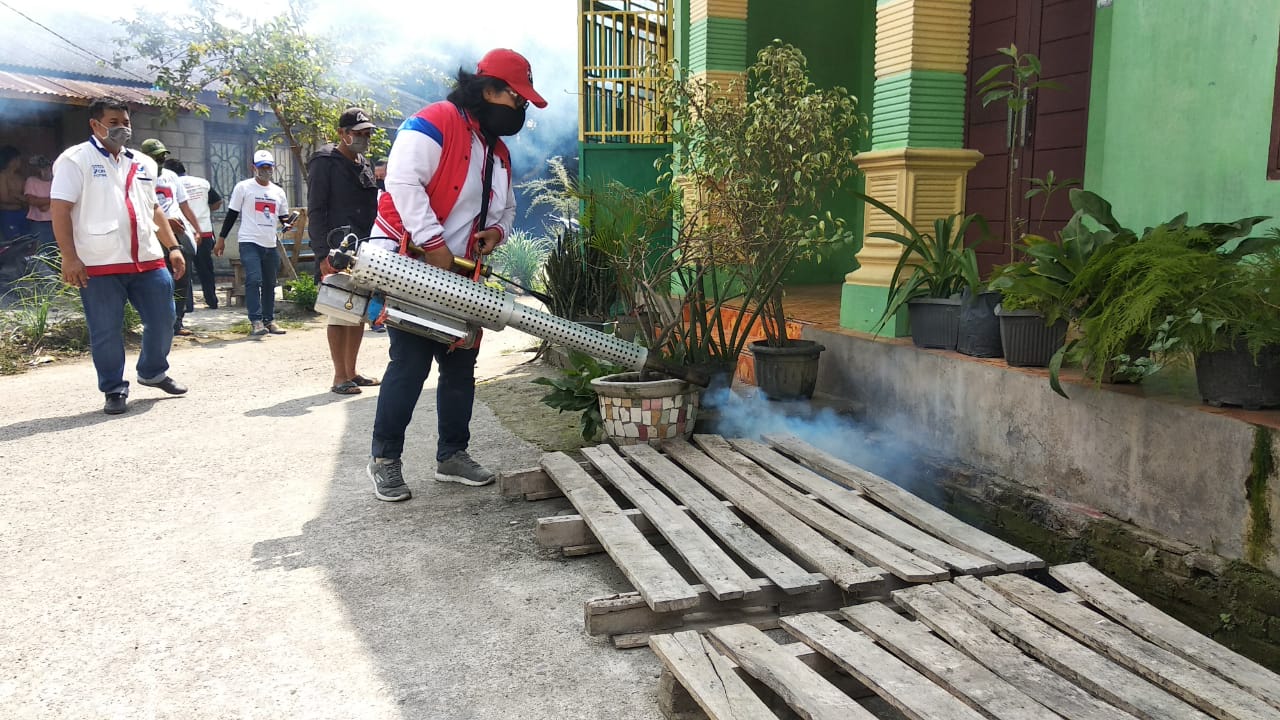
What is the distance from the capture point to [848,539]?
3219 mm

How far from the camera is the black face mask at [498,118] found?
4.14 m

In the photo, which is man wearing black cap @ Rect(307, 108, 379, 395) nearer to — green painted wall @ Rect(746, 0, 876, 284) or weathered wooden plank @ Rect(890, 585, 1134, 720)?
green painted wall @ Rect(746, 0, 876, 284)

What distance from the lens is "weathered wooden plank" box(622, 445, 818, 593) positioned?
2922 mm

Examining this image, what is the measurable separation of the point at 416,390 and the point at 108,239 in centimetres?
294

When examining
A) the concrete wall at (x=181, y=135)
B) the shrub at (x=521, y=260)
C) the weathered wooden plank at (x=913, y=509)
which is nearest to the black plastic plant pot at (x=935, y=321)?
the weathered wooden plank at (x=913, y=509)

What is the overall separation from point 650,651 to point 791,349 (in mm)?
2383

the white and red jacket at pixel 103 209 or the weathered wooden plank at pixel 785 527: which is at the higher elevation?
the white and red jacket at pixel 103 209

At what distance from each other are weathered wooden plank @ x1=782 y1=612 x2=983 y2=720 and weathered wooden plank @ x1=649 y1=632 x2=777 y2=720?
0.27 meters

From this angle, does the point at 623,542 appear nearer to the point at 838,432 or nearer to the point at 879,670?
the point at 879,670

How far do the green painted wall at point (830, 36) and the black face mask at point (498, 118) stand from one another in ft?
14.5

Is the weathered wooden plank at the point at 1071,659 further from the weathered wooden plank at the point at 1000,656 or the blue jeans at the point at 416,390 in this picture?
the blue jeans at the point at 416,390

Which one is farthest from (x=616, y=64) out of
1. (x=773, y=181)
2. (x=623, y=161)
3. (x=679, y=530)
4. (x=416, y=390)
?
(x=679, y=530)

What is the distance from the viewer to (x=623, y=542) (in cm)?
328

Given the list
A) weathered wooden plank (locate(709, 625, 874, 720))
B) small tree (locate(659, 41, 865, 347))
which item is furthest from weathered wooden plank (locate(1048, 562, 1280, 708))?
small tree (locate(659, 41, 865, 347))
